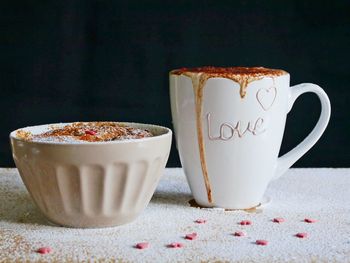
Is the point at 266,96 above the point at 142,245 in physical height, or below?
above

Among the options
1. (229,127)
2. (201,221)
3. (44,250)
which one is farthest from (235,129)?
(44,250)

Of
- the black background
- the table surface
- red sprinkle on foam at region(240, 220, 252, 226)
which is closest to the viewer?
the table surface

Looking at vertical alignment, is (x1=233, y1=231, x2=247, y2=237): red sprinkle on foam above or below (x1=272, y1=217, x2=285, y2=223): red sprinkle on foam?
above

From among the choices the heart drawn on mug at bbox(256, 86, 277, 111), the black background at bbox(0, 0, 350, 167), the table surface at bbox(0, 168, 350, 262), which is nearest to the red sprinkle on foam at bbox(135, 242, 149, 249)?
the table surface at bbox(0, 168, 350, 262)

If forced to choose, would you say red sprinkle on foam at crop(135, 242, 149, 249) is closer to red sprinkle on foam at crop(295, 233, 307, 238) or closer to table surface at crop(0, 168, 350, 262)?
table surface at crop(0, 168, 350, 262)

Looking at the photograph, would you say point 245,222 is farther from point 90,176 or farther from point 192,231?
point 90,176

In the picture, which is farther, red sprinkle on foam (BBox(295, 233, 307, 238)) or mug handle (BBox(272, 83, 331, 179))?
mug handle (BBox(272, 83, 331, 179))
